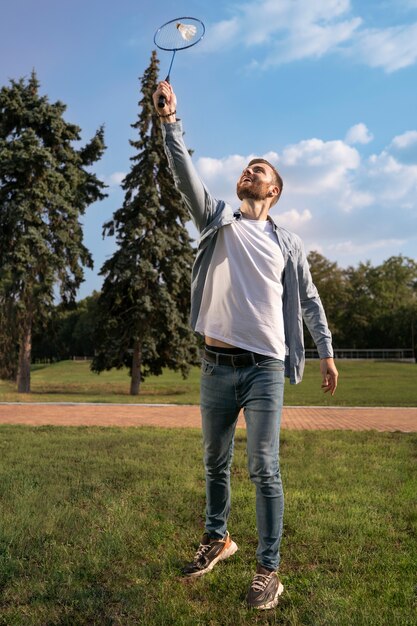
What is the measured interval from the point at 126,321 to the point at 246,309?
20834mm

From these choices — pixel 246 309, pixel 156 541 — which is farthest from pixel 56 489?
pixel 246 309

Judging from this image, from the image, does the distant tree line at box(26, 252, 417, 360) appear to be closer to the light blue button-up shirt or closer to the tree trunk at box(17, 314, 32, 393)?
the tree trunk at box(17, 314, 32, 393)

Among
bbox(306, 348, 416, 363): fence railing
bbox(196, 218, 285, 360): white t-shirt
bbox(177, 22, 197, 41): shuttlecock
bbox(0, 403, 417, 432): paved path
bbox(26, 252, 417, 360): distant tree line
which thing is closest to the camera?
bbox(196, 218, 285, 360): white t-shirt

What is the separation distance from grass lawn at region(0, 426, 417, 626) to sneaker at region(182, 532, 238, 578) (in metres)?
0.06

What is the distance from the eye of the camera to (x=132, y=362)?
79.1 feet

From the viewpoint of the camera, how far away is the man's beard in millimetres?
3203

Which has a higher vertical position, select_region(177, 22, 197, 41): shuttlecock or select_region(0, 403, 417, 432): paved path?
select_region(177, 22, 197, 41): shuttlecock

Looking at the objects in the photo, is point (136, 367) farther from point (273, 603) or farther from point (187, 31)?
point (273, 603)

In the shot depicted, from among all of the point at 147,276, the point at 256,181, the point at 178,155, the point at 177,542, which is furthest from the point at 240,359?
the point at 147,276

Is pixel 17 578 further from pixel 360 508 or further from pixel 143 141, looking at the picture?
pixel 143 141

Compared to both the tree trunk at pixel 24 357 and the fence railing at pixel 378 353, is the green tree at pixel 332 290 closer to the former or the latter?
the fence railing at pixel 378 353

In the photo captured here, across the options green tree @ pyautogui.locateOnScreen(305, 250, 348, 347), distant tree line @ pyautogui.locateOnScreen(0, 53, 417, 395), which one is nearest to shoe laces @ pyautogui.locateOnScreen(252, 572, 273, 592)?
distant tree line @ pyautogui.locateOnScreen(0, 53, 417, 395)

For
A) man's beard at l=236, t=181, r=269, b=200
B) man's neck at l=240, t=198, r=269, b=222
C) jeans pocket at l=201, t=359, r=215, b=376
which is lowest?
jeans pocket at l=201, t=359, r=215, b=376

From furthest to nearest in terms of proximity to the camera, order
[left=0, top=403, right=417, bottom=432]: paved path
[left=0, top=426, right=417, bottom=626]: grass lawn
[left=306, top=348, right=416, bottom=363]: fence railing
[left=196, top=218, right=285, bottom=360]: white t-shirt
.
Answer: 1. [left=306, top=348, right=416, bottom=363]: fence railing
2. [left=0, top=403, right=417, bottom=432]: paved path
3. [left=196, top=218, right=285, bottom=360]: white t-shirt
4. [left=0, top=426, right=417, bottom=626]: grass lawn
